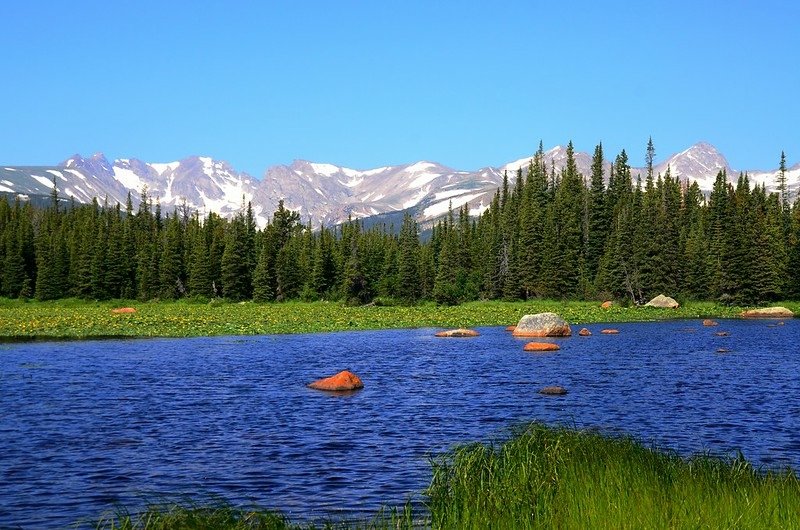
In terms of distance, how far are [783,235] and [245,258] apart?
80.9 m

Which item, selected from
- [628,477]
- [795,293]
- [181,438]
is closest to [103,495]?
[181,438]

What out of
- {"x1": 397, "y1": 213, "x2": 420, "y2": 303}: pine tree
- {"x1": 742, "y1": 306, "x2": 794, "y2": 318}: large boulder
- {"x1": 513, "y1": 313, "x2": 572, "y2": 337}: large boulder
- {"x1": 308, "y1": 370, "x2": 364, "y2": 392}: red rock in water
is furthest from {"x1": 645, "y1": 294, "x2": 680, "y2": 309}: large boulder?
{"x1": 308, "y1": 370, "x2": 364, "y2": 392}: red rock in water

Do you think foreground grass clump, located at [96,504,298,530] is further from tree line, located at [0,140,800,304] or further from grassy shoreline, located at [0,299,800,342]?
tree line, located at [0,140,800,304]

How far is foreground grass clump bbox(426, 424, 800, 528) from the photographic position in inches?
488

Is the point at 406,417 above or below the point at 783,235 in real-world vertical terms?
below

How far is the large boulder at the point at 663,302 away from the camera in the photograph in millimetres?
104188

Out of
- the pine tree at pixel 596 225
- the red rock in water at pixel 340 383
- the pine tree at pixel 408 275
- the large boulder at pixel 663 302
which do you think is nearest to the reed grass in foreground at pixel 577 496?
the red rock in water at pixel 340 383

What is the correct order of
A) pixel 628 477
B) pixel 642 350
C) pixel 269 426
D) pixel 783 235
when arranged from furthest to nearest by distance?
pixel 783 235, pixel 642 350, pixel 269 426, pixel 628 477

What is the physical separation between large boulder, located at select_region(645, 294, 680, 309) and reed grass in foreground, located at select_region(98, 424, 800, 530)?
296 ft

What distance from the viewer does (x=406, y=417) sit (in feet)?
94.4

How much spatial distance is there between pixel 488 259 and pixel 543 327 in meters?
67.0

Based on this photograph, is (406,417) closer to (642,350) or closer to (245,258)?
(642,350)

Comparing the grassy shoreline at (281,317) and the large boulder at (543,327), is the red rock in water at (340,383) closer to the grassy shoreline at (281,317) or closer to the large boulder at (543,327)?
the large boulder at (543,327)

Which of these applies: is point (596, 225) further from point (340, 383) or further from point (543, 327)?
point (340, 383)
